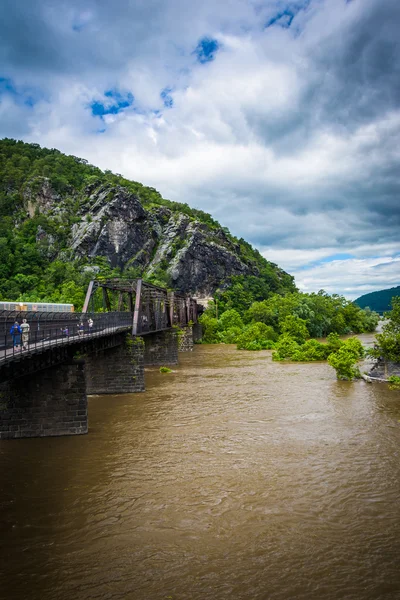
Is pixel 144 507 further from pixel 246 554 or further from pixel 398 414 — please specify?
pixel 398 414

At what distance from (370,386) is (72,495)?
2431 cm

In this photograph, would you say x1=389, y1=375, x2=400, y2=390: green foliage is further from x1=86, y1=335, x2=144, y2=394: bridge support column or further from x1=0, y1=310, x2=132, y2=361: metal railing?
x1=0, y1=310, x2=132, y2=361: metal railing

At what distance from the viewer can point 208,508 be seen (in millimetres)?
12953

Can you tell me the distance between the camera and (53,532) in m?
11.7

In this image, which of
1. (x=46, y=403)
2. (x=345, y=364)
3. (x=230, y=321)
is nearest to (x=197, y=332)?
(x=230, y=321)

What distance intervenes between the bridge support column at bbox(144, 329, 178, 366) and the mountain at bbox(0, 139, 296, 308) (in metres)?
52.7

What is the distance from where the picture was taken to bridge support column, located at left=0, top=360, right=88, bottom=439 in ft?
61.9

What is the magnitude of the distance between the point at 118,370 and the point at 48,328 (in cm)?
1088

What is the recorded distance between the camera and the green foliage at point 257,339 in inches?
2601

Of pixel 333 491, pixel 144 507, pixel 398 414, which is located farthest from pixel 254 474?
pixel 398 414

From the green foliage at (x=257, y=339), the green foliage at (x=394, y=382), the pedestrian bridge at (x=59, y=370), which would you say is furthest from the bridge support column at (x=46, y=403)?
the green foliage at (x=257, y=339)

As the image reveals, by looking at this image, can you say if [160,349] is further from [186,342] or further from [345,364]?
[345,364]

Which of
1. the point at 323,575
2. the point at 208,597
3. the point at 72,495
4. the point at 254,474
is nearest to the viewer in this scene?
the point at 208,597

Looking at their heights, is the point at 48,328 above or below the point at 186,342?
above
